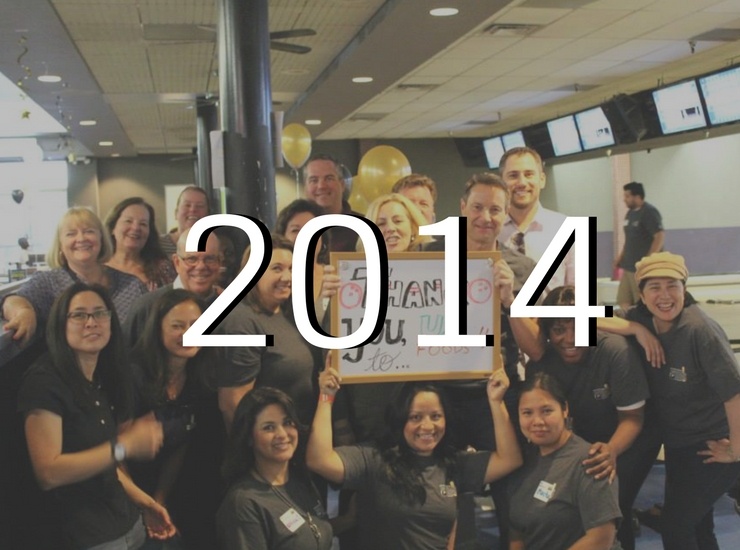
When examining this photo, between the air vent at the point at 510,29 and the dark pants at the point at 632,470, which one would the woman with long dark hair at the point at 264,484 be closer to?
the dark pants at the point at 632,470

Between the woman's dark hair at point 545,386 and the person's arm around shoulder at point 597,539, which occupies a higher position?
the woman's dark hair at point 545,386

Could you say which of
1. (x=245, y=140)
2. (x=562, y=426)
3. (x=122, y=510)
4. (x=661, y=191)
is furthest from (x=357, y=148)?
(x=661, y=191)

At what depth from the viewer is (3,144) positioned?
962 centimetres

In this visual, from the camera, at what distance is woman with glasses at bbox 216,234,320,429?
3150 millimetres

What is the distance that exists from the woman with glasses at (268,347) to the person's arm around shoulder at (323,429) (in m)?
0.07

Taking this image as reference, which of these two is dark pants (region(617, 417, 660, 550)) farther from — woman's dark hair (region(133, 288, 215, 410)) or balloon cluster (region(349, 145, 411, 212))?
woman's dark hair (region(133, 288, 215, 410))

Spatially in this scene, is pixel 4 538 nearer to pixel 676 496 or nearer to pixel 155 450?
pixel 155 450

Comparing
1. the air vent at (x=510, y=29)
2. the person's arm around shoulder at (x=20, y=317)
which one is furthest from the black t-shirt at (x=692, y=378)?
the air vent at (x=510, y=29)

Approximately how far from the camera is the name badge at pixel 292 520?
312 cm

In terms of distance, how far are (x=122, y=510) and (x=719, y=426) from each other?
2314mm

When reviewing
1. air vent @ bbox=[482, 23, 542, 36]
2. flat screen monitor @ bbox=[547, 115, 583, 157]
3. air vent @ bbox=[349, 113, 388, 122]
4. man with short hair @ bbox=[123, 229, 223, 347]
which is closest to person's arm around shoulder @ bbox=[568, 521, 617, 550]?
man with short hair @ bbox=[123, 229, 223, 347]

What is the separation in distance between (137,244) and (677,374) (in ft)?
7.02

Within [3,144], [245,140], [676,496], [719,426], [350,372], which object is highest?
[3,144]

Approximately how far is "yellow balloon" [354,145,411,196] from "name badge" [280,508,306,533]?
133cm
